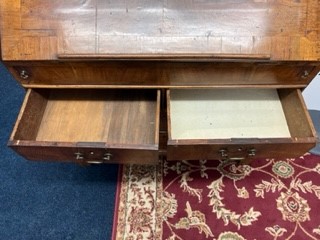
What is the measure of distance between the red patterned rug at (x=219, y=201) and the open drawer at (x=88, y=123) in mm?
288

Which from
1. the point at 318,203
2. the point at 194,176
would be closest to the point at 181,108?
the point at 194,176

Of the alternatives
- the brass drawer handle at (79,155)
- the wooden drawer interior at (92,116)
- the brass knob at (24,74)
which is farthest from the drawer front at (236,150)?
the brass knob at (24,74)

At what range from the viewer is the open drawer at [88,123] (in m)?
0.76

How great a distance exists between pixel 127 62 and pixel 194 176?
546 mm

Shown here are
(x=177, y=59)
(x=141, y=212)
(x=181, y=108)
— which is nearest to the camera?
(x=177, y=59)

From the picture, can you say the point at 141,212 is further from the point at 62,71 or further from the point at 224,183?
the point at 62,71

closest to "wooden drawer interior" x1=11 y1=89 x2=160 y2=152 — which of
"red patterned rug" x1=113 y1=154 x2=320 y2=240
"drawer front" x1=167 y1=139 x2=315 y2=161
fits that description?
"drawer front" x1=167 y1=139 x2=315 y2=161

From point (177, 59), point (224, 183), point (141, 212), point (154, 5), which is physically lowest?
point (141, 212)

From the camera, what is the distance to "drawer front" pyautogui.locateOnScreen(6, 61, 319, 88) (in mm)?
748

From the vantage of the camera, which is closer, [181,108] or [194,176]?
[181,108]

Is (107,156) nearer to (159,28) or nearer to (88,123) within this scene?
(88,123)

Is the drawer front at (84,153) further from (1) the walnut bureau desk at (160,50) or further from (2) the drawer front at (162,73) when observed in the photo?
(2) the drawer front at (162,73)

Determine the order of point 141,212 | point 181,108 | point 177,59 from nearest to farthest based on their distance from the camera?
point 177,59 → point 181,108 → point 141,212

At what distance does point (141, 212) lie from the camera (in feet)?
3.43
